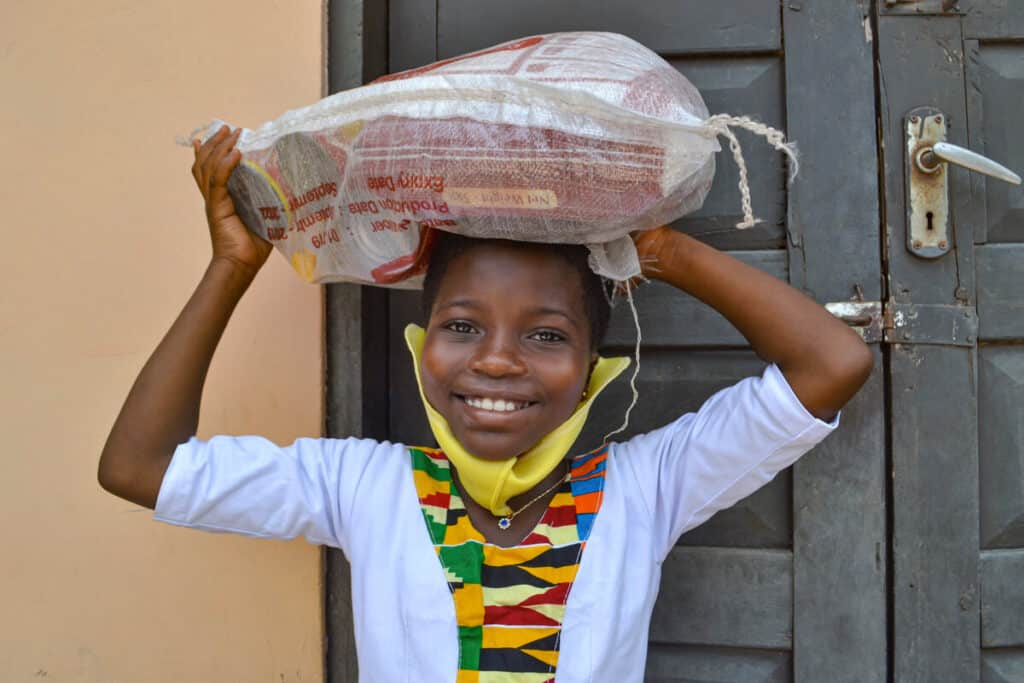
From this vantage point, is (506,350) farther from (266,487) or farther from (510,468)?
(266,487)

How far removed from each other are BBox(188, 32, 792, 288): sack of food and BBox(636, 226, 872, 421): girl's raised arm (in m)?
0.09

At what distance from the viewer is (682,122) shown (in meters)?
1.03

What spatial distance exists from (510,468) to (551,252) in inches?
13.8

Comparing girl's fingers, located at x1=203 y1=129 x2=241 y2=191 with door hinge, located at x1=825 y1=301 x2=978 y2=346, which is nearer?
girl's fingers, located at x1=203 y1=129 x2=241 y2=191

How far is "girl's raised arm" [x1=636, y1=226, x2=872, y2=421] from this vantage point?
1181 mm

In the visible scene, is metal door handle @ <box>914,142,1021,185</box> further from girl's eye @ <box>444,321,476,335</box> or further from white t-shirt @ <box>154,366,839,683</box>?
girl's eye @ <box>444,321,476,335</box>

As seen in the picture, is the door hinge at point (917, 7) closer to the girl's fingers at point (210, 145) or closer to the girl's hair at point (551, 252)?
the girl's hair at point (551, 252)

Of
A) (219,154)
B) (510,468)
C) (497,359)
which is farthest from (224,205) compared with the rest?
(510,468)

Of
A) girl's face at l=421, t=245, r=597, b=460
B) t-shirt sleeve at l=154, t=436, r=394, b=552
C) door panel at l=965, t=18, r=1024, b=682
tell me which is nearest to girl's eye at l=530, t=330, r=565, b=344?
girl's face at l=421, t=245, r=597, b=460

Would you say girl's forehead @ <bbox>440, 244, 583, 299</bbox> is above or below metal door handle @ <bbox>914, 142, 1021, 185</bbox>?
below

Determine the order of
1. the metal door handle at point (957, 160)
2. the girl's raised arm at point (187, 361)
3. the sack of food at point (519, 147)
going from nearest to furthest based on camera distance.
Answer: the sack of food at point (519, 147), the girl's raised arm at point (187, 361), the metal door handle at point (957, 160)

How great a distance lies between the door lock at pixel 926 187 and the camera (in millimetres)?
1536

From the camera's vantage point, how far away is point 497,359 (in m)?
1.18

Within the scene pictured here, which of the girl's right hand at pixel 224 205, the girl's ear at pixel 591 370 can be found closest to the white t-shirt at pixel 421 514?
the girl's ear at pixel 591 370
